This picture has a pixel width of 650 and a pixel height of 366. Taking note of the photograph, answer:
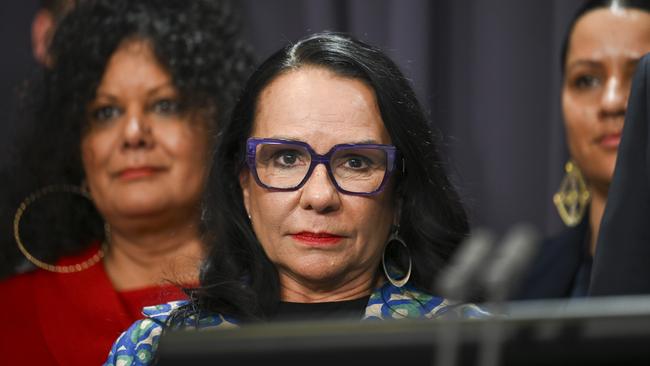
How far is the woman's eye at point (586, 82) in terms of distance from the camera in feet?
8.63

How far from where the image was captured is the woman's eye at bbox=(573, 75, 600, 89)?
2.63 metres

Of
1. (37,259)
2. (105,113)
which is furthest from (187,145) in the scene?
(37,259)

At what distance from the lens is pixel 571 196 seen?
2.86m

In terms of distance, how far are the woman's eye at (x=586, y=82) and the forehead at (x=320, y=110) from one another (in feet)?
3.24

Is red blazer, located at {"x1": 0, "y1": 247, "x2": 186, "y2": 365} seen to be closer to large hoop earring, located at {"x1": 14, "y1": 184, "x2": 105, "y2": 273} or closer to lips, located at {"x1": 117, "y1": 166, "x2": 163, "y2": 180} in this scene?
large hoop earring, located at {"x1": 14, "y1": 184, "x2": 105, "y2": 273}

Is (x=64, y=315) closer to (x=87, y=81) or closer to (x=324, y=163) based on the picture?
(x=87, y=81)

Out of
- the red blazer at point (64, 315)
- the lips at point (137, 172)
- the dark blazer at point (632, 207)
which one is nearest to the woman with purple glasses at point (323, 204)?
the dark blazer at point (632, 207)

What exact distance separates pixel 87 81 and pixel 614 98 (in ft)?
4.24

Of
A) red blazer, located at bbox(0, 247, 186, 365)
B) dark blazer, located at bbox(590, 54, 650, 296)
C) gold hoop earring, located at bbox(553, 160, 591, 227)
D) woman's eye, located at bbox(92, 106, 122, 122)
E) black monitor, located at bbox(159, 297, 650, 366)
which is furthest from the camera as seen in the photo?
gold hoop earring, located at bbox(553, 160, 591, 227)

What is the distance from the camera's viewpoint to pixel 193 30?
2.72m

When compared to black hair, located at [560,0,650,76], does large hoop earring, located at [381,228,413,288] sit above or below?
below

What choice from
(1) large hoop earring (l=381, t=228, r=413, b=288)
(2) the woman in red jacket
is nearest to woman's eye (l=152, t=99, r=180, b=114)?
(2) the woman in red jacket

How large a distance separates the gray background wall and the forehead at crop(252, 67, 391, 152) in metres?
1.05

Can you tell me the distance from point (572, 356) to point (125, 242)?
1.85 meters
